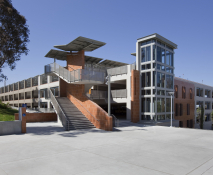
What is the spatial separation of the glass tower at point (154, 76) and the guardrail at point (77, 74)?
5.64 metres

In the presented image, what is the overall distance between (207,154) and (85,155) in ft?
19.2

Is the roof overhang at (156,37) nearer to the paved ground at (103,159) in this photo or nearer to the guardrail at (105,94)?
the guardrail at (105,94)

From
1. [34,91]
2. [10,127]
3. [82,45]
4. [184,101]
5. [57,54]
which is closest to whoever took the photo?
[10,127]

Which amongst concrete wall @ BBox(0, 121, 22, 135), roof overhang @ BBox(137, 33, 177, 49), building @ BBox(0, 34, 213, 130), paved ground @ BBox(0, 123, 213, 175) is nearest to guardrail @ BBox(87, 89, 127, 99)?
building @ BBox(0, 34, 213, 130)

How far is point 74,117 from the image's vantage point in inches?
782

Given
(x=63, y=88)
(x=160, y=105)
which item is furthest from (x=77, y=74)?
(x=160, y=105)

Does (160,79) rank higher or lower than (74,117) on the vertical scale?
higher

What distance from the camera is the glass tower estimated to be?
75.5 ft

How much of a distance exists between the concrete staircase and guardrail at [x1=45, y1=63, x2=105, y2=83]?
3048mm

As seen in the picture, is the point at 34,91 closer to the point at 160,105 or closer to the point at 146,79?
the point at 146,79

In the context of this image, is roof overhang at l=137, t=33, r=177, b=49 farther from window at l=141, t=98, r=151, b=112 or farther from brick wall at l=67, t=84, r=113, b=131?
brick wall at l=67, t=84, r=113, b=131

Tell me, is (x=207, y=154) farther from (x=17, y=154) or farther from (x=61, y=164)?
(x=17, y=154)

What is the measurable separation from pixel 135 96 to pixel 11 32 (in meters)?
17.5

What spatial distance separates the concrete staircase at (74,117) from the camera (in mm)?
18263
